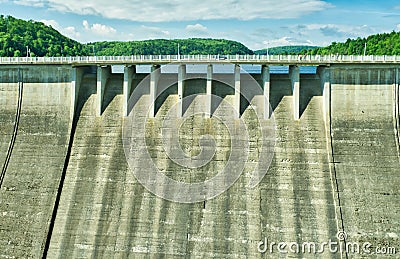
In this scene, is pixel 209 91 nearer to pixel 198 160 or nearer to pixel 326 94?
pixel 198 160

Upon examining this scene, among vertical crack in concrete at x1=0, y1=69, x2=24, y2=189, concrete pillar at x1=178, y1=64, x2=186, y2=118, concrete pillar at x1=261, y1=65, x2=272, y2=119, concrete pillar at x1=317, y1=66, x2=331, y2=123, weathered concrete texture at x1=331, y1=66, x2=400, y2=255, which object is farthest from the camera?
concrete pillar at x1=178, y1=64, x2=186, y2=118


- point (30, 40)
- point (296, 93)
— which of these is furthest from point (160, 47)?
point (296, 93)

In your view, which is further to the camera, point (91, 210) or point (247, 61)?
point (247, 61)

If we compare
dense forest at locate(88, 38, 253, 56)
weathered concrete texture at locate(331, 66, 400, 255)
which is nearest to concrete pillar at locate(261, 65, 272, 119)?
weathered concrete texture at locate(331, 66, 400, 255)

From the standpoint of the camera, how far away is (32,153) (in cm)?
2444

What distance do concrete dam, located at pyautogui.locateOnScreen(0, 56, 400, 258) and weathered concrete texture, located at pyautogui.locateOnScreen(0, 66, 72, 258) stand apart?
0.06 metres

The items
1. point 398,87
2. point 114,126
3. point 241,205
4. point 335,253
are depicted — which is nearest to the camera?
point 335,253

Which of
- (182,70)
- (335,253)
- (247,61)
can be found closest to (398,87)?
(247,61)

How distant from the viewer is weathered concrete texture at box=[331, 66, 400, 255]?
66.7 feet

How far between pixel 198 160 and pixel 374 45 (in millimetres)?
57818

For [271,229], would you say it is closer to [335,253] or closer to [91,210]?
[335,253]

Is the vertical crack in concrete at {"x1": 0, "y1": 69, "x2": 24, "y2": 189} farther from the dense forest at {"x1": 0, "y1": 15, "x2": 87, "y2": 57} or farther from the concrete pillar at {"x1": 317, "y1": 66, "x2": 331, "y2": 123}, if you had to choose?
the dense forest at {"x1": 0, "y1": 15, "x2": 87, "y2": 57}

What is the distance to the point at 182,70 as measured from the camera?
977 inches

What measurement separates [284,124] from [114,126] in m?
9.56
